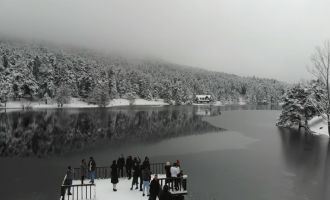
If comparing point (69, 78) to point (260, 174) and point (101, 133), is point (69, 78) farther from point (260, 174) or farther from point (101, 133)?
point (260, 174)

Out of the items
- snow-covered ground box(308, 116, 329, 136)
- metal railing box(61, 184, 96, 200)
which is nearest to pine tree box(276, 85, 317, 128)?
snow-covered ground box(308, 116, 329, 136)

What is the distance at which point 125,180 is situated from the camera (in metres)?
22.9

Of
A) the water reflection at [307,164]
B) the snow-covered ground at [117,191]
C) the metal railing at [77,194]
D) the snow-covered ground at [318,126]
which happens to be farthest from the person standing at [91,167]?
the snow-covered ground at [318,126]

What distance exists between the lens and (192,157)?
122ft

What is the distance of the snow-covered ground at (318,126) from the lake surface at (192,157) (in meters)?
5.83

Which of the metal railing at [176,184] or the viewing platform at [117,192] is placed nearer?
the viewing platform at [117,192]

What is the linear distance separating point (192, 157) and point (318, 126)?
129 feet

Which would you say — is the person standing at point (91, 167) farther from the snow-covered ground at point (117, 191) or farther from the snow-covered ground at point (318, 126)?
the snow-covered ground at point (318, 126)

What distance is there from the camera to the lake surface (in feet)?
80.3

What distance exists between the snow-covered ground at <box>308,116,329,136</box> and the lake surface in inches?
229

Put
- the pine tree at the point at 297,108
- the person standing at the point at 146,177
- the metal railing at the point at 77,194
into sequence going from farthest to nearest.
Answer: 1. the pine tree at the point at 297,108
2. the person standing at the point at 146,177
3. the metal railing at the point at 77,194

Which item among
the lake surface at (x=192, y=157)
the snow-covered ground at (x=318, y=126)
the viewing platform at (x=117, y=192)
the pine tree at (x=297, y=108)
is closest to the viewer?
the viewing platform at (x=117, y=192)

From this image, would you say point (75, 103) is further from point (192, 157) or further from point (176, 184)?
point (176, 184)

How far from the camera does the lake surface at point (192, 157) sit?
24.5 m
